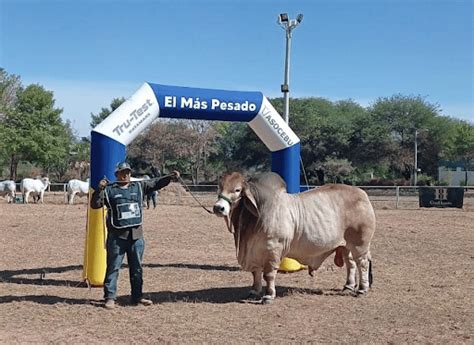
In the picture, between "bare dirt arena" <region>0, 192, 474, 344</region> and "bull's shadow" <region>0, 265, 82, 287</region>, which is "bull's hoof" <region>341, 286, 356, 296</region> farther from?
"bull's shadow" <region>0, 265, 82, 287</region>

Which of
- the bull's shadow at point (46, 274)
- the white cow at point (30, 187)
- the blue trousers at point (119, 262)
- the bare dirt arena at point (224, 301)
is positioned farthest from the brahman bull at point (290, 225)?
the white cow at point (30, 187)

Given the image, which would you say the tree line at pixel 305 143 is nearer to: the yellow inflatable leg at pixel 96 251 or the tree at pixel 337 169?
the tree at pixel 337 169

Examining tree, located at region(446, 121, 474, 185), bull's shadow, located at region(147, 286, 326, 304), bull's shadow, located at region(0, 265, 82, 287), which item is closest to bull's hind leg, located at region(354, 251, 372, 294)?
bull's shadow, located at region(147, 286, 326, 304)

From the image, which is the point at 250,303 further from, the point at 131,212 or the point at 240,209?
the point at 131,212

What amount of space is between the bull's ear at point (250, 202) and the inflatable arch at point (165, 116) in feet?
7.39

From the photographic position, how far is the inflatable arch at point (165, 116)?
8.97m

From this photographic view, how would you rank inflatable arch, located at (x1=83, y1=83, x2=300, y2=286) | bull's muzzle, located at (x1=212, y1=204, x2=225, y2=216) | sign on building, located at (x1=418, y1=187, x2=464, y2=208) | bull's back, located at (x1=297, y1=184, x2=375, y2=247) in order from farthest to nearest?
sign on building, located at (x1=418, y1=187, x2=464, y2=208), inflatable arch, located at (x1=83, y1=83, x2=300, y2=286), bull's back, located at (x1=297, y1=184, x2=375, y2=247), bull's muzzle, located at (x1=212, y1=204, x2=225, y2=216)

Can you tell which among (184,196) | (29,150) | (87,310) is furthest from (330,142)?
(87,310)

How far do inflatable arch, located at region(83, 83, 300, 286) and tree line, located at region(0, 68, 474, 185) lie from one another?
37709 mm

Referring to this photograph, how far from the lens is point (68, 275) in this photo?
10.2 meters

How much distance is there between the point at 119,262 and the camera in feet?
25.5

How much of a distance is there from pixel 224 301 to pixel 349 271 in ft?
6.82

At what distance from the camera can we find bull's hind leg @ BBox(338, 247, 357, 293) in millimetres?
8822

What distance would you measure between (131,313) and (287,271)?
3.89 metres
